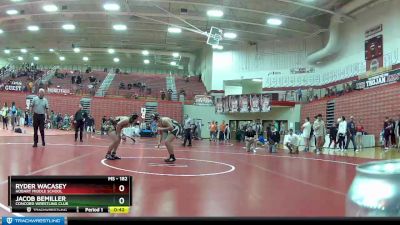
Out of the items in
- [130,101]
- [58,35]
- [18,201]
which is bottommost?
[18,201]

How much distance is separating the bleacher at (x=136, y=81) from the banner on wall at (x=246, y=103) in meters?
6.75

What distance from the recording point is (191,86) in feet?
121

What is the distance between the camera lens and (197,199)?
4.02m

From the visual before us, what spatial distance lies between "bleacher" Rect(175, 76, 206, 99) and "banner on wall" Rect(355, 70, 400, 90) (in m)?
16.4

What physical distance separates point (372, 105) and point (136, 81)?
78.4 ft

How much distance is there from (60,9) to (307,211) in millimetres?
25899

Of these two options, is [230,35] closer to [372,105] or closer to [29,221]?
[372,105]

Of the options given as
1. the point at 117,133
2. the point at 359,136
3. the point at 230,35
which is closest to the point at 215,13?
the point at 230,35

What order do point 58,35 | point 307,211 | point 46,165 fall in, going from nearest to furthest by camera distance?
point 307,211 < point 46,165 < point 58,35

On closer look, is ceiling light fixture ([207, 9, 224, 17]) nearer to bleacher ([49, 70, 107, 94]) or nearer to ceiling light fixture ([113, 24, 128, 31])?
ceiling light fixture ([113, 24, 128, 31])

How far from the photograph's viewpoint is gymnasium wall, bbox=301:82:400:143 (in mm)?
16969

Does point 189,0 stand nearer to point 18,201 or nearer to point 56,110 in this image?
point 56,110

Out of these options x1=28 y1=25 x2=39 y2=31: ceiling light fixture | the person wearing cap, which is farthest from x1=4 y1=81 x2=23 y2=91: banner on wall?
the person wearing cap

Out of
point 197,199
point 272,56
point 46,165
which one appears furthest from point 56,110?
point 197,199
